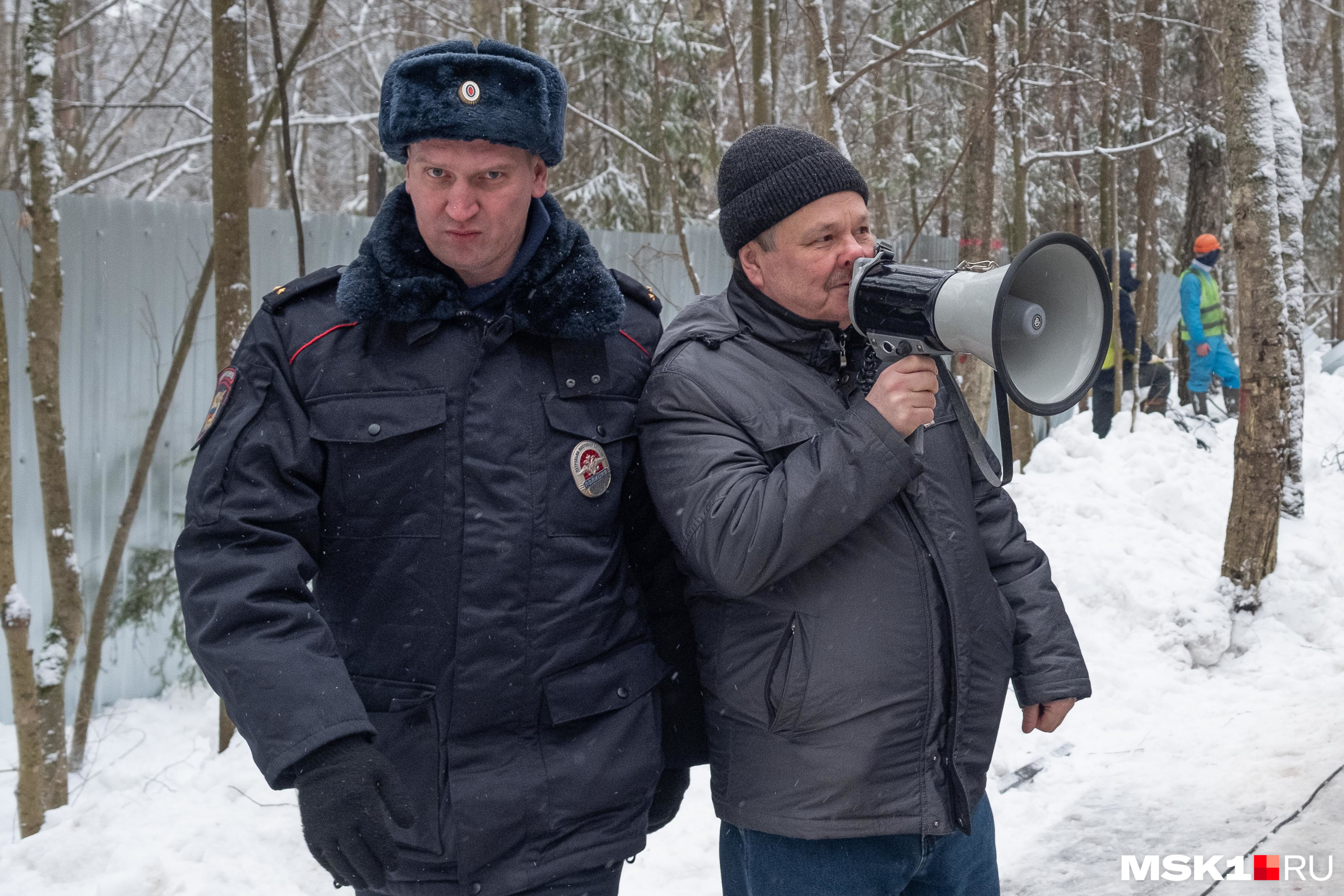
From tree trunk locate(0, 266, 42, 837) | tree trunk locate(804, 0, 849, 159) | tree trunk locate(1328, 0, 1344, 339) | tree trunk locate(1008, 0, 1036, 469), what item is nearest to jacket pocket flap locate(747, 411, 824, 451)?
tree trunk locate(0, 266, 42, 837)

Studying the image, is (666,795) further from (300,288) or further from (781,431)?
(300,288)

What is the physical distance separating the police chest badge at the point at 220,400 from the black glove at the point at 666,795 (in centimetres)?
109

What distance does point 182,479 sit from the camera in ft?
18.7

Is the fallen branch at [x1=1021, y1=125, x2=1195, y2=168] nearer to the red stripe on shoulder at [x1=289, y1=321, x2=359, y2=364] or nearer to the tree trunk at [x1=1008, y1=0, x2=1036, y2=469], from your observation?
the tree trunk at [x1=1008, y1=0, x2=1036, y2=469]

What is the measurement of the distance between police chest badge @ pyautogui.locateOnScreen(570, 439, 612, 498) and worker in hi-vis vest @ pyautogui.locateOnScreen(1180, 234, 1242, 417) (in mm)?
10612

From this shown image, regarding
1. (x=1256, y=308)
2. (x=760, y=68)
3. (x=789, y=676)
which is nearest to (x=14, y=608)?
(x=789, y=676)

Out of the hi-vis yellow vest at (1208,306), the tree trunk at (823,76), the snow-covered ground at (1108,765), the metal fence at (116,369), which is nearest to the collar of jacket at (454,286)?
the snow-covered ground at (1108,765)

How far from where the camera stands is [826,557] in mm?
2047

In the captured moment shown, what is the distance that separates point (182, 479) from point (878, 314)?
183 inches

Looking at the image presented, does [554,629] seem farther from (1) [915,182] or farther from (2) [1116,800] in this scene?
(1) [915,182]

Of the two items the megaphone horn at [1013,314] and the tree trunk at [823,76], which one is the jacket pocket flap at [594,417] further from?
the tree trunk at [823,76]

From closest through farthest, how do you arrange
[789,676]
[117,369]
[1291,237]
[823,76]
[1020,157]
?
1. [789,676]
2. [117,369]
3. [823,76]
4. [1291,237]
5. [1020,157]

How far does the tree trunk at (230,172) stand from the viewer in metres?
4.20

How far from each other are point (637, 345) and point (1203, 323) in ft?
35.2
